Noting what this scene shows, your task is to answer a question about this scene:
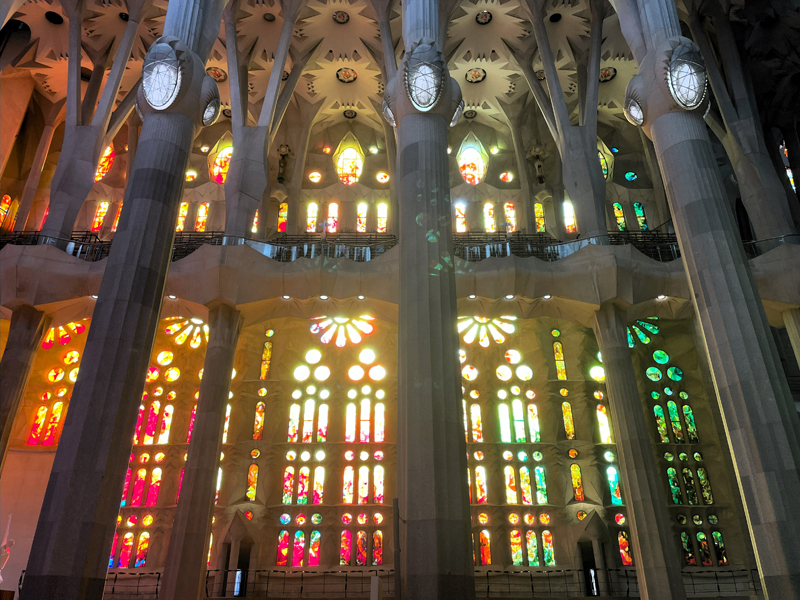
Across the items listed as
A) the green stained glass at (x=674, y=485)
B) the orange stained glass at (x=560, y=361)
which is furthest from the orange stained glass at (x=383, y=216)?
the green stained glass at (x=674, y=485)

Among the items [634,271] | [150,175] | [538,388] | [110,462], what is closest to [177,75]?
[150,175]

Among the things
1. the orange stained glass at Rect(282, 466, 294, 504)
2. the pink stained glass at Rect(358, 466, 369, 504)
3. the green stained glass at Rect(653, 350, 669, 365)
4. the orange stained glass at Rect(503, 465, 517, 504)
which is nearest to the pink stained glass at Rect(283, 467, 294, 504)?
the orange stained glass at Rect(282, 466, 294, 504)

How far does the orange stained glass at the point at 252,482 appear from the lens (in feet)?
63.2

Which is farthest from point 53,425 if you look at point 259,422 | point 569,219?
point 569,219

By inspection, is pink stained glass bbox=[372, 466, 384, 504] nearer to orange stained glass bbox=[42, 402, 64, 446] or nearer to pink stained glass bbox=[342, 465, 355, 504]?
pink stained glass bbox=[342, 465, 355, 504]

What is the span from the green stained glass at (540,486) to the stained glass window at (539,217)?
27.8 ft

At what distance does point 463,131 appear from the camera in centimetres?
2522

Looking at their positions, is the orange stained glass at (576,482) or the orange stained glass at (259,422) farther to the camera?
the orange stained glass at (259,422)

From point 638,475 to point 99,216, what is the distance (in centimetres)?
2038

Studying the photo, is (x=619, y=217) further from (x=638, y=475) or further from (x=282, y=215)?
(x=282, y=215)

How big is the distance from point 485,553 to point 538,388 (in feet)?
18.6

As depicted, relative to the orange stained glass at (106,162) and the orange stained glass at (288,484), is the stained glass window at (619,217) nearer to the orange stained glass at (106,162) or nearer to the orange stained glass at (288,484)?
the orange stained glass at (288,484)

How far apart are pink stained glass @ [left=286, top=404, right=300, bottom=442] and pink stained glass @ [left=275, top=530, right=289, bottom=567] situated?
9.58ft

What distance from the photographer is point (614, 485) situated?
19766 millimetres
